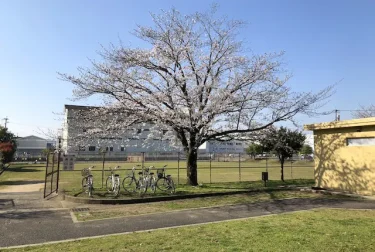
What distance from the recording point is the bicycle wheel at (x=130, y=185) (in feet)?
49.1

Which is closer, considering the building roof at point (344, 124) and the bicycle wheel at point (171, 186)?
the building roof at point (344, 124)

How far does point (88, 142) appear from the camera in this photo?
16562mm

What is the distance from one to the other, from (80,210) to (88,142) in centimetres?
599

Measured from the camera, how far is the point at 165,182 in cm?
1491

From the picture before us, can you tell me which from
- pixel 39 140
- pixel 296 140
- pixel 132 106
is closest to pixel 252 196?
pixel 132 106

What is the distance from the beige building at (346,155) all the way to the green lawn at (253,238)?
6.30 m

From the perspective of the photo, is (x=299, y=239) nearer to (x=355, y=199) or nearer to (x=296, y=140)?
(x=355, y=199)

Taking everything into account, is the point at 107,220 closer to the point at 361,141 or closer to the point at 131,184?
the point at 131,184

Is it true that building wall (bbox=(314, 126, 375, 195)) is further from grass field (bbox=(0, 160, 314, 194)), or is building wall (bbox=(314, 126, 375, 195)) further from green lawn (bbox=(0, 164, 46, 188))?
green lawn (bbox=(0, 164, 46, 188))

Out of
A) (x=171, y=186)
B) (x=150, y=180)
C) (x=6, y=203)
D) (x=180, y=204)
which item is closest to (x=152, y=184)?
(x=150, y=180)

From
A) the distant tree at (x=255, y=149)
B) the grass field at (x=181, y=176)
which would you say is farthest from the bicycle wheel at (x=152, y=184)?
the distant tree at (x=255, y=149)

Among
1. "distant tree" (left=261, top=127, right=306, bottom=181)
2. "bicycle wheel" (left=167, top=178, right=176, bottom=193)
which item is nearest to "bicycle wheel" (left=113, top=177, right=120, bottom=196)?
"bicycle wheel" (left=167, top=178, right=176, bottom=193)

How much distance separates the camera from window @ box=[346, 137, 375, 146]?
45.6 feet

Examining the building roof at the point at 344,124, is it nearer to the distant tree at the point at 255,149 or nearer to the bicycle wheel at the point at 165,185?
the distant tree at the point at 255,149
